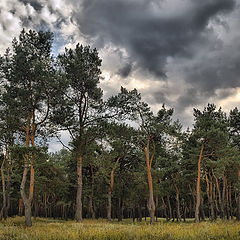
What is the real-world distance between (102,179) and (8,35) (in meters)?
26.5

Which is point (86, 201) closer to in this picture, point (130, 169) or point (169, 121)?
point (130, 169)

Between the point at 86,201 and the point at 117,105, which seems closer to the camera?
the point at 117,105

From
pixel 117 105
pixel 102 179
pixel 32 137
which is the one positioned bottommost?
pixel 102 179

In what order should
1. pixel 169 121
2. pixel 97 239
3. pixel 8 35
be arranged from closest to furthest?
pixel 97 239, pixel 8 35, pixel 169 121

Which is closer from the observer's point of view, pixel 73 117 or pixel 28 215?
pixel 28 215

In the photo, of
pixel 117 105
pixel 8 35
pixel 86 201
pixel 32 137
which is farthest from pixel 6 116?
pixel 86 201

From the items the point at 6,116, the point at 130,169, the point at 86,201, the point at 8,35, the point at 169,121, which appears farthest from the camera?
the point at 86,201

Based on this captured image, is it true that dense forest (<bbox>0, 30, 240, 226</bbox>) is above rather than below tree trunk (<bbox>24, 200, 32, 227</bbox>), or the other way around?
above

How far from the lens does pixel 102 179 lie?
133ft

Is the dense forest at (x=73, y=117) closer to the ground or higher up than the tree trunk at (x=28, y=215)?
higher up

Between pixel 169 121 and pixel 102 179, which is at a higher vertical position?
pixel 169 121

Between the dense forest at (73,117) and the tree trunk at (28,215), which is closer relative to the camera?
the tree trunk at (28,215)

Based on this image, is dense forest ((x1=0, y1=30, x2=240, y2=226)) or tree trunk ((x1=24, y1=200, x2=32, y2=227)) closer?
tree trunk ((x1=24, y1=200, x2=32, y2=227))

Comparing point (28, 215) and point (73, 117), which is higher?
point (73, 117)
